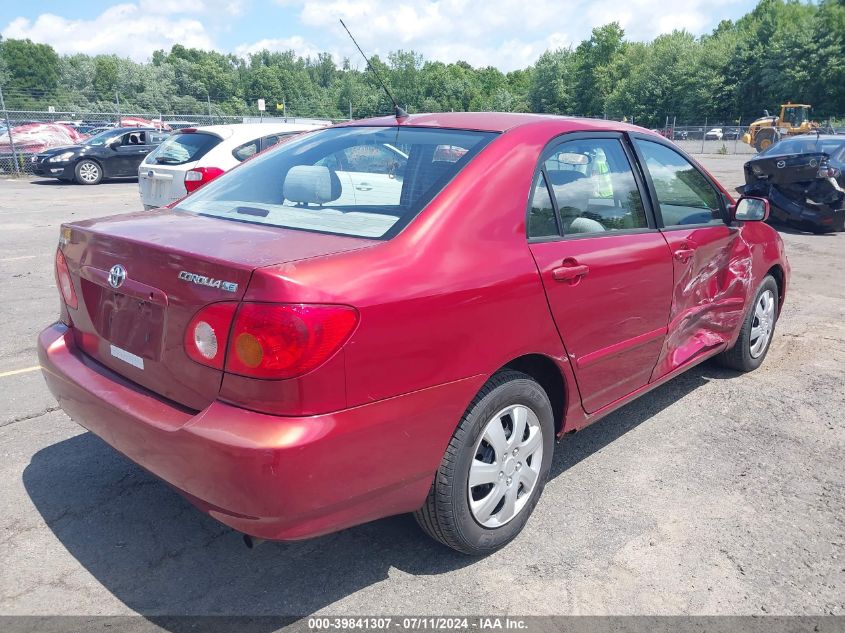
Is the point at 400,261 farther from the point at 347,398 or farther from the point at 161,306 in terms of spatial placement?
the point at 161,306

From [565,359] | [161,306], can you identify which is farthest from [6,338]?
[565,359]

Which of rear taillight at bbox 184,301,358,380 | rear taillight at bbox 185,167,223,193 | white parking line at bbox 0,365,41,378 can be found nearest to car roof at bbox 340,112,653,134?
rear taillight at bbox 184,301,358,380

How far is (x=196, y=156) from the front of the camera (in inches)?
359

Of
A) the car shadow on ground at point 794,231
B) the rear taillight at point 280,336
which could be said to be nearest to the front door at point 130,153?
the car shadow on ground at point 794,231

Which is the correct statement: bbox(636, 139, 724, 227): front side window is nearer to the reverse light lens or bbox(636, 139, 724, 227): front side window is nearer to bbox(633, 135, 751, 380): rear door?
bbox(633, 135, 751, 380): rear door

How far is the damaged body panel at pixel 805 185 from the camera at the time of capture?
10.6 meters

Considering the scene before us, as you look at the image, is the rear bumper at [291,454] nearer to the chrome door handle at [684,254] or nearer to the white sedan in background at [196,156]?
the chrome door handle at [684,254]

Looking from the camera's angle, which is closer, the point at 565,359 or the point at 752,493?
the point at 565,359

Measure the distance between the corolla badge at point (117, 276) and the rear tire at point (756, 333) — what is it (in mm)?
3835

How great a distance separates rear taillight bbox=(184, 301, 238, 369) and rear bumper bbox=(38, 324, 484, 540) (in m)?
0.16

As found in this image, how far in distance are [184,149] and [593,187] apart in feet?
24.5

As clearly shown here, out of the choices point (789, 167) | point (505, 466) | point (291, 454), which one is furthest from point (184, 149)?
point (789, 167)

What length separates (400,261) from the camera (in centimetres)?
229

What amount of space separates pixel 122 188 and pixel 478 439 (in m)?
17.4
